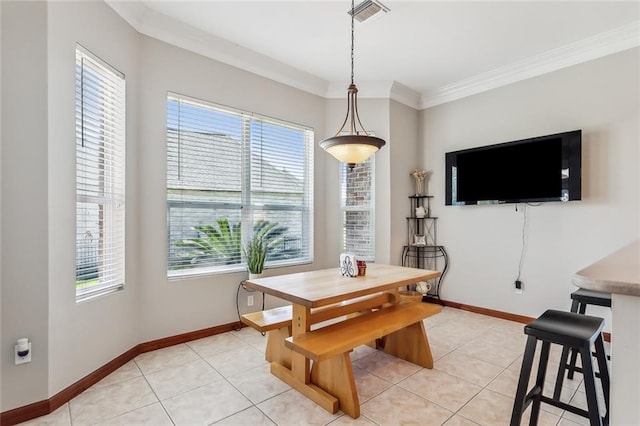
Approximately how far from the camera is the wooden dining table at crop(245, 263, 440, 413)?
207cm

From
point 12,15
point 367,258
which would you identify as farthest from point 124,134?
point 367,258

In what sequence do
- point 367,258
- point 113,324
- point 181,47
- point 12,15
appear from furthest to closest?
point 367,258 → point 181,47 → point 113,324 → point 12,15

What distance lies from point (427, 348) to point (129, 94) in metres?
3.31

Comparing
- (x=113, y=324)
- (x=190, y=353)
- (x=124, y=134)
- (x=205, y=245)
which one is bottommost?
(x=190, y=353)

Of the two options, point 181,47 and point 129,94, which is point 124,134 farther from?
point 181,47

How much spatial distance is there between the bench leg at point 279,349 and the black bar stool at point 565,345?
152cm

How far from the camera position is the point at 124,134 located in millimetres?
2723

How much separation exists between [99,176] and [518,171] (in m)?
4.14

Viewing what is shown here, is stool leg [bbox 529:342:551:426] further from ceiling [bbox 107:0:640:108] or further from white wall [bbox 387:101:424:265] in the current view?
ceiling [bbox 107:0:640:108]

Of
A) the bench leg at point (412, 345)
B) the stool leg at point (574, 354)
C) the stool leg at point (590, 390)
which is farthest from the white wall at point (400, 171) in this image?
the stool leg at point (590, 390)

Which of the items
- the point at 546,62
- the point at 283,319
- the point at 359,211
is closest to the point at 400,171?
the point at 359,211

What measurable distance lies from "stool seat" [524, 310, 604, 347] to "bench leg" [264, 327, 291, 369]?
64.8 inches

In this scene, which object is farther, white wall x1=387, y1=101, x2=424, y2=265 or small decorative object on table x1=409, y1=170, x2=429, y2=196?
small decorative object on table x1=409, y1=170, x2=429, y2=196

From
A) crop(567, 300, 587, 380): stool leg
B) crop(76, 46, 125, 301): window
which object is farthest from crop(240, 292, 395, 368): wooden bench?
crop(567, 300, 587, 380): stool leg
